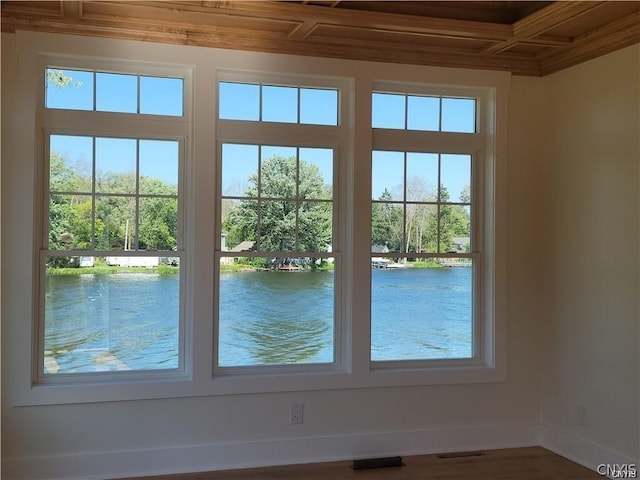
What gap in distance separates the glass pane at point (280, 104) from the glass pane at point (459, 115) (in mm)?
1082

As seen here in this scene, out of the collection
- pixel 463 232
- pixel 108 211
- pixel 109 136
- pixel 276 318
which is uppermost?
pixel 109 136

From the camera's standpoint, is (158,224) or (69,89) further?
(158,224)

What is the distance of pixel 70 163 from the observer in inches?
150

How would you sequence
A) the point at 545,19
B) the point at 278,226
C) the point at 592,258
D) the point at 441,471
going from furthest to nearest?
1. the point at 278,226
2. the point at 592,258
3. the point at 441,471
4. the point at 545,19

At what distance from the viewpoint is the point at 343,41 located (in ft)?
13.3

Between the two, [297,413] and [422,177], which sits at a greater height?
[422,177]

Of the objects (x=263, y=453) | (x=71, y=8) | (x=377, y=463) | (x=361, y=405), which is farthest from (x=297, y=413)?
(x=71, y=8)

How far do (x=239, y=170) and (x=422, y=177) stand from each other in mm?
1282

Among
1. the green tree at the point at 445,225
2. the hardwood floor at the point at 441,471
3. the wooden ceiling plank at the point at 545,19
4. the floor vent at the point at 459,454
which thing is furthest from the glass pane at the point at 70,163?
the floor vent at the point at 459,454

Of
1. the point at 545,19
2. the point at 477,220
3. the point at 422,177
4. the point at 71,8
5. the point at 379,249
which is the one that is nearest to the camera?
the point at 71,8

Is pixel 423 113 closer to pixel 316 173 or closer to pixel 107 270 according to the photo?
pixel 316 173

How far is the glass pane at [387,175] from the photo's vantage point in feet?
14.1

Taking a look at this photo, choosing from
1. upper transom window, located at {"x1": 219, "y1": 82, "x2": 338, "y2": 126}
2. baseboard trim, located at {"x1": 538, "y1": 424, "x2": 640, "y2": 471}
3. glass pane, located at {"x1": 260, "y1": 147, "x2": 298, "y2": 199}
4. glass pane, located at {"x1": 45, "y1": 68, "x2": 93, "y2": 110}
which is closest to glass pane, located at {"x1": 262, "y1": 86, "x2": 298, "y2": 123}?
upper transom window, located at {"x1": 219, "y1": 82, "x2": 338, "y2": 126}

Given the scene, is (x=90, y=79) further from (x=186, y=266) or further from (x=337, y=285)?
(x=337, y=285)
